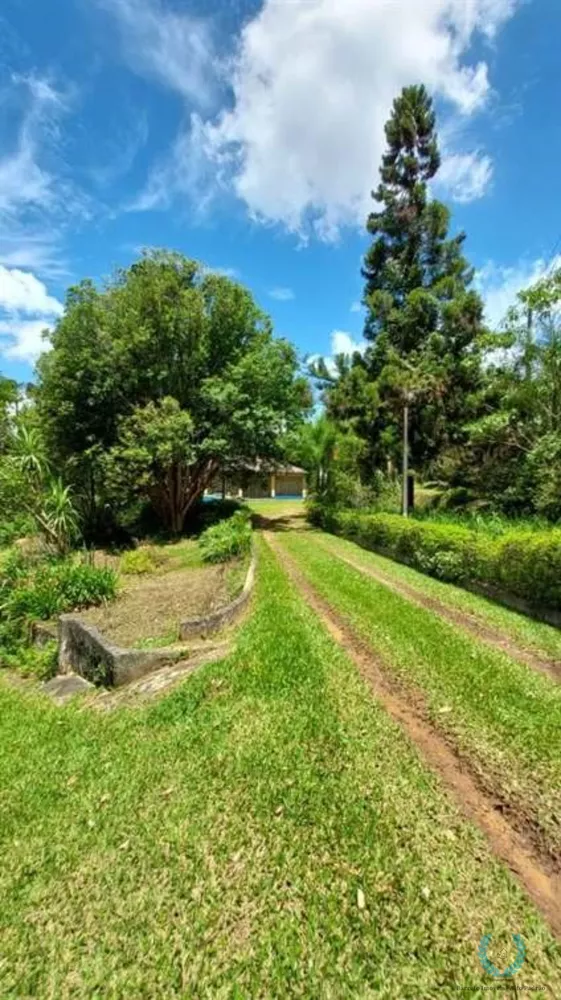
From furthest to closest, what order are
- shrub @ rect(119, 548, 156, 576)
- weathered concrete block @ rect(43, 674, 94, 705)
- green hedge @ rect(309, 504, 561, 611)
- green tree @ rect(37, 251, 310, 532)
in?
green tree @ rect(37, 251, 310, 532)
shrub @ rect(119, 548, 156, 576)
green hedge @ rect(309, 504, 561, 611)
weathered concrete block @ rect(43, 674, 94, 705)

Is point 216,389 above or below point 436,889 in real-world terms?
above

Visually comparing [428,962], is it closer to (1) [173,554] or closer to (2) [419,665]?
(2) [419,665]

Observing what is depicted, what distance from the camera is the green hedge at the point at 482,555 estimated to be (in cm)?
633

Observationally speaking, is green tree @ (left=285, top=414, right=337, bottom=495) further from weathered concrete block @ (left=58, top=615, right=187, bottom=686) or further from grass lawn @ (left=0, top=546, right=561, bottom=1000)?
grass lawn @ (left=0, top=546, right=561, bottom=1000)

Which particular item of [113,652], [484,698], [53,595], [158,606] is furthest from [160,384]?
[484,698]

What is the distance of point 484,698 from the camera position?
388cm

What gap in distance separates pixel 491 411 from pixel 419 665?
15.5 metres

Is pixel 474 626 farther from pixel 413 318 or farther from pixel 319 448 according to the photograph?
pixel 413 318

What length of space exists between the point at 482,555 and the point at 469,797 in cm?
539

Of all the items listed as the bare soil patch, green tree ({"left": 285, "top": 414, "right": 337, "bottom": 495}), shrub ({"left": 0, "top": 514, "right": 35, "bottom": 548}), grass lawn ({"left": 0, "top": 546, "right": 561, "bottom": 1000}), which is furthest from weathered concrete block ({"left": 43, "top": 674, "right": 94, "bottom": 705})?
green tree ({"left": 285, "top": 414, "right": 337, "bottom": 495})

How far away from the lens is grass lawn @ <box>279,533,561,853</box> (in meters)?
2.89

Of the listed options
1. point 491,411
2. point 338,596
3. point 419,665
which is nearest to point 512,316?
point 491,411

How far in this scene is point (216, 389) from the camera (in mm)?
15234

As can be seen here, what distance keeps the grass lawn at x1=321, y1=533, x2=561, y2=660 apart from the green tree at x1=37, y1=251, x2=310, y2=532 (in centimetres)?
714
